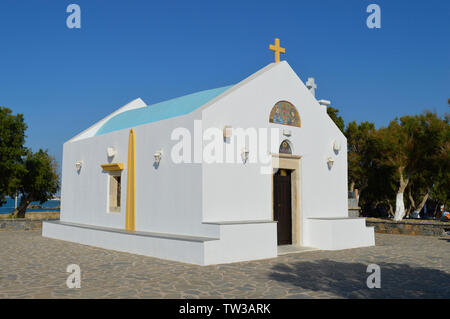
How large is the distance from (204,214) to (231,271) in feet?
6.99

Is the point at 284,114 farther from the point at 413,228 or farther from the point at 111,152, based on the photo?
the point at 413,228

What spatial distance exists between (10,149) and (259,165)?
16.8 metres

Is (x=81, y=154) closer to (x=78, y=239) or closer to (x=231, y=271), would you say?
(x=78, y=239)

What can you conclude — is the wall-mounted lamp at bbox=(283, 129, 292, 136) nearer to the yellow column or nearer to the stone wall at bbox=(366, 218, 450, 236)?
the yellow column

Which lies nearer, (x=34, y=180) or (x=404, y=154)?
(x=404, y=154)

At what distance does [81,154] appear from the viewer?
1594cm

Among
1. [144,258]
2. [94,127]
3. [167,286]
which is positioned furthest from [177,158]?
[94,127]

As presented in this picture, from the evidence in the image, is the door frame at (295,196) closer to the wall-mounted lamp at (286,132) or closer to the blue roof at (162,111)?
the wall-mounted lamp at (286,132)

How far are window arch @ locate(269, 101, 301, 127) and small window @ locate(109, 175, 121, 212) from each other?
5727mm

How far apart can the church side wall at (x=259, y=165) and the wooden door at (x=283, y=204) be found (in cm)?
42

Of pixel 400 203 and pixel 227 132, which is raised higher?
pixel 227 132

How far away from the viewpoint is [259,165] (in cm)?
1165

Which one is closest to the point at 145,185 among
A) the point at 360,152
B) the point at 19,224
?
the point at 19,224

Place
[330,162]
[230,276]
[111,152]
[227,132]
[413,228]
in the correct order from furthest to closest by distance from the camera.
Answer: [413,228] < [111,152] < [330,162] < [227,132] < [230,276]
